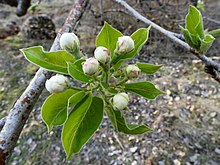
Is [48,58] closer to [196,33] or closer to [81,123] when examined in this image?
[81,123]

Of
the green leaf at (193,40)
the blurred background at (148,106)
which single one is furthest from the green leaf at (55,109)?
the blurred background at (148,106)

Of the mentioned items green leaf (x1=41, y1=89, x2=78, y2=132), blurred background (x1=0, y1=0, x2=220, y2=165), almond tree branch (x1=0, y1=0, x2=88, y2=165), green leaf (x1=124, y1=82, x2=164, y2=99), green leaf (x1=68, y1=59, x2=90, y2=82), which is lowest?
blurred background (x1=0, y1=0, x2=220, y2=165)

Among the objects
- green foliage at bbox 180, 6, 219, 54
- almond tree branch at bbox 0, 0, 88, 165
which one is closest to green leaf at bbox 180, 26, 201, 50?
green foliage at bbox 180, 6, 219, 54

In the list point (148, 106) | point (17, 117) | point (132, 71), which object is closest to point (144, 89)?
point (132, 71)

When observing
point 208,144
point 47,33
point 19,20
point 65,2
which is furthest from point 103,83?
point 65,2

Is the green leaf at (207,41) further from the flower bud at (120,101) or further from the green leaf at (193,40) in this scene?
the flower bud at (120,101)

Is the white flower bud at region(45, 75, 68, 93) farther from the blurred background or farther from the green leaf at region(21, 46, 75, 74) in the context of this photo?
the blurred background
